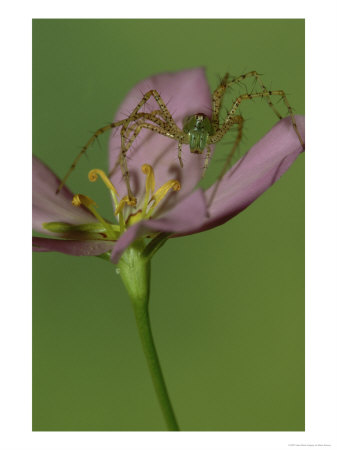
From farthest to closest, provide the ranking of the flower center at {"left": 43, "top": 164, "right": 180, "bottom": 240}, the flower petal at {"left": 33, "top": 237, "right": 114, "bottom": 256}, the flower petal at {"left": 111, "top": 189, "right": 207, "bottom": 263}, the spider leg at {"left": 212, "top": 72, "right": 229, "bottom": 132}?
the spider leg at {"left": 212, "top": 72, "right": 229, "bottom": 132} < the flower center at {"left": 43, "top": 164, "right": 180, "bottom": 240} < the flower petal at {"left": 33, "top": 237, "right": 114, "bottom": 256} < the flower petal at {"left": 111, "top": 189, "right": 207, "bottom": 263}

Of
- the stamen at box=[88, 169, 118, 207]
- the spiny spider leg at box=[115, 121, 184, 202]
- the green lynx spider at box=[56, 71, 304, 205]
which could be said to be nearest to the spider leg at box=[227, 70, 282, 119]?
the green lynx spider at box=[56, 71, 304, 205]

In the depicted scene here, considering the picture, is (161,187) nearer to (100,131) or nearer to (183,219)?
(100,131)

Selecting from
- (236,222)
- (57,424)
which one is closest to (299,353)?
(236,222)

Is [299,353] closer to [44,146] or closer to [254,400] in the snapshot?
[254,400]

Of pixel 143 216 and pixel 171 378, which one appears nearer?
pixel 143 216

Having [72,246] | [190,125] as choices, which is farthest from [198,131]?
[72,246]

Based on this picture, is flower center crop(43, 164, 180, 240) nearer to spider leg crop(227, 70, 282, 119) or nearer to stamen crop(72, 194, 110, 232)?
stamen crop(72, 194, 110, 232)

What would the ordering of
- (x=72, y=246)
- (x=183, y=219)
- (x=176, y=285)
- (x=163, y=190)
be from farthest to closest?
(x=176, y=285) < (x=163, y=190) < (x=72, y=246) < (x=183, y=219)
